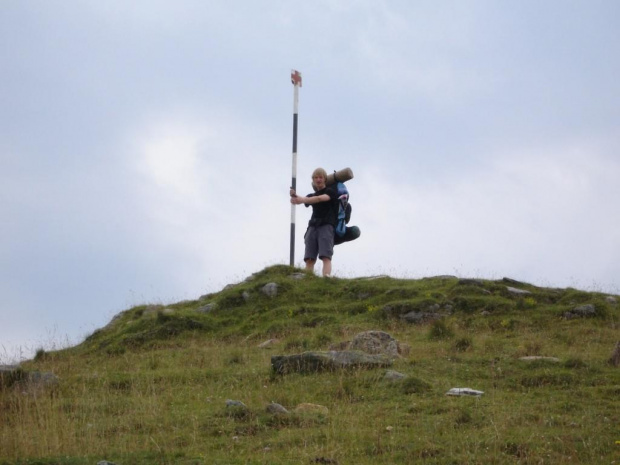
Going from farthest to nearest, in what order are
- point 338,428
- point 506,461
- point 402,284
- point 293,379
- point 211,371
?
1. point 402,284
2. point 211,371
3. point 293,379
4. point 338,428
5. point 506,461

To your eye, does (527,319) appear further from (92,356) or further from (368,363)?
(92,356)

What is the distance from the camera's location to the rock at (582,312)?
17.9 m

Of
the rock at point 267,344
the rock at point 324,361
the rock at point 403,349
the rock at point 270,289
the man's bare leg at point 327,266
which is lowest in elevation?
the rock at point 324,361

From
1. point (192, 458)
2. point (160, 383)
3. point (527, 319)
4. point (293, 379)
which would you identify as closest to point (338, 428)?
point (192, 458)

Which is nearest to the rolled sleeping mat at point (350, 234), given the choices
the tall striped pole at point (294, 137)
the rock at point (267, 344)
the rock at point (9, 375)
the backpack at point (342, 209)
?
the backpack at point (342, 209)

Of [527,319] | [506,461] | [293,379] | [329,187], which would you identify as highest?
[329,187]

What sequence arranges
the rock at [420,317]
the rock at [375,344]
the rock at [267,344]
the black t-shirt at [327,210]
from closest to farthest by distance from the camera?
the rock at [375,344], the rock at [267,344], the rock at [420,317], the black t-shirt at [327,210]

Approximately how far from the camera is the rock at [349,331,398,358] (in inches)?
545

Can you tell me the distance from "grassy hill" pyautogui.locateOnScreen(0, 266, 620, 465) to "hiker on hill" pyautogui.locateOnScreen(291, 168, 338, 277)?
0.96 m

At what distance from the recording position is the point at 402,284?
68.8 ft

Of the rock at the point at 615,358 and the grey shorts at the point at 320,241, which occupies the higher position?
the grey shorts at the point at 320,241

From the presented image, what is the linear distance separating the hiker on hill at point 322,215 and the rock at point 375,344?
19.9ft

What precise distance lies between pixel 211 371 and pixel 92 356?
518cm

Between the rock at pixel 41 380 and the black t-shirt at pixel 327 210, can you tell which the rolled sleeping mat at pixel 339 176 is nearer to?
the black t-shirt at pixel 327 210
